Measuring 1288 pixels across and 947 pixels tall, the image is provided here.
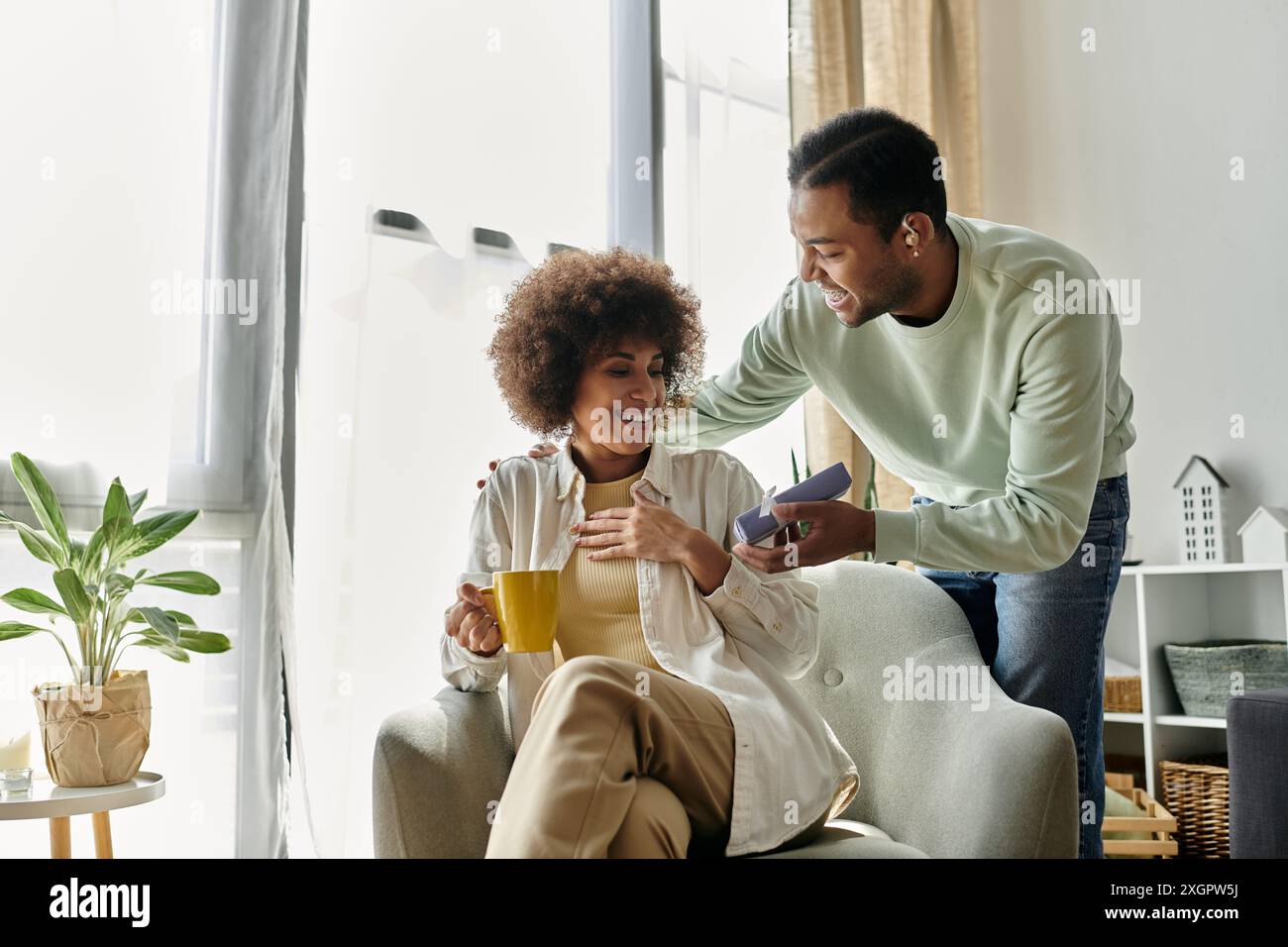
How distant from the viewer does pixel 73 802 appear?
4.89ft

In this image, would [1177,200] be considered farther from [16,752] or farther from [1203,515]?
[16,752]

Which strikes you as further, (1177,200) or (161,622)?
(1177,200)

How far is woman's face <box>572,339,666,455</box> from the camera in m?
1.71

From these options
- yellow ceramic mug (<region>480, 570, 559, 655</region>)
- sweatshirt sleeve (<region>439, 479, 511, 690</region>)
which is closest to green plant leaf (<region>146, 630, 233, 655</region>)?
sweatshirt sleeve (<region>439, 479, 511, 690</region>)

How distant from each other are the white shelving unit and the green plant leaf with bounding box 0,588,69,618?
274 centimetres

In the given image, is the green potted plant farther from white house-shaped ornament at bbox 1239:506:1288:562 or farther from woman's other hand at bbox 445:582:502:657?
white house-shaped ornament at bbox 1239:506:1288:562

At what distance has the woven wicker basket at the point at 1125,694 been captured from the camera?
320cm

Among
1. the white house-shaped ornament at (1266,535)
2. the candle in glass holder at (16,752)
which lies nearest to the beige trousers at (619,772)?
A: the candle in glass holder at (16,752)

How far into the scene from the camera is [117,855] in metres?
1.85

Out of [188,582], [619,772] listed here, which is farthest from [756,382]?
[188,582]

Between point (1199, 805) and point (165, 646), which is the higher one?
point (165, 646)

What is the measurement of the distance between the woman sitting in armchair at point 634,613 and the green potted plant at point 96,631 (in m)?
0.47

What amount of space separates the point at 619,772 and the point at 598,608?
0.39m

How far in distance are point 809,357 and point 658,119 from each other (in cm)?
127
